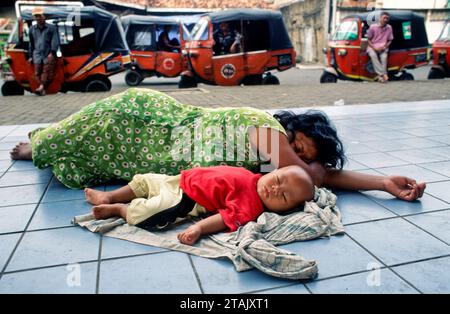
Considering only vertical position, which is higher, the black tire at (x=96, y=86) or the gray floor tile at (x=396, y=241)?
the black tire at (x=96, y=86)

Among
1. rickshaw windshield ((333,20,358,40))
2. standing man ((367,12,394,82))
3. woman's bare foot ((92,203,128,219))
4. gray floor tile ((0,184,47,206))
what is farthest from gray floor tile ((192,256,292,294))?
rickshaw windshield ((333,20,358,40))

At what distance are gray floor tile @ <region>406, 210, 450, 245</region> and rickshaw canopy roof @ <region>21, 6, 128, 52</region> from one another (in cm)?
830

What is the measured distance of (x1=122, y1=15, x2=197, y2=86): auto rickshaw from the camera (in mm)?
11359

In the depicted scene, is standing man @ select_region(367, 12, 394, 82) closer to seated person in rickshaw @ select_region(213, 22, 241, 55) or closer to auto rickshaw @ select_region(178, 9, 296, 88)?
auto rickshaw @ select_region(178, 9, 296, 88)

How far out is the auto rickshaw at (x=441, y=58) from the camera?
10898 mm

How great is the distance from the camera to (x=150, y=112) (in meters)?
2.78

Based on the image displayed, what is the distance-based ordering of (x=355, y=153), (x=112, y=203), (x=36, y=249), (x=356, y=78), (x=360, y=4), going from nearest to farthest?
(x=36, y=249) < (x=112, y=203) < (x=355, y=153) < (x=356, y=78) < (x=360, y=4)

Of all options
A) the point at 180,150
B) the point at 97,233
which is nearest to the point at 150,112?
the point at 180,150

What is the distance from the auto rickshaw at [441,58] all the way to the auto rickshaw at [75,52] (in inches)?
329

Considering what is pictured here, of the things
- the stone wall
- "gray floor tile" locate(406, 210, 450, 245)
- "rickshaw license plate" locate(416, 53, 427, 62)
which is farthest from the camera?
the stone wall

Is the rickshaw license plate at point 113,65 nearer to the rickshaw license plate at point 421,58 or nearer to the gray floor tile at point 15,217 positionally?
the gray floor tile at point 15,217

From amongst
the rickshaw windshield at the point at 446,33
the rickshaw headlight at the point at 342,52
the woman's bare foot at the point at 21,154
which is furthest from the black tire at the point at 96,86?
the rickshaw windshield at the point at 446,33
